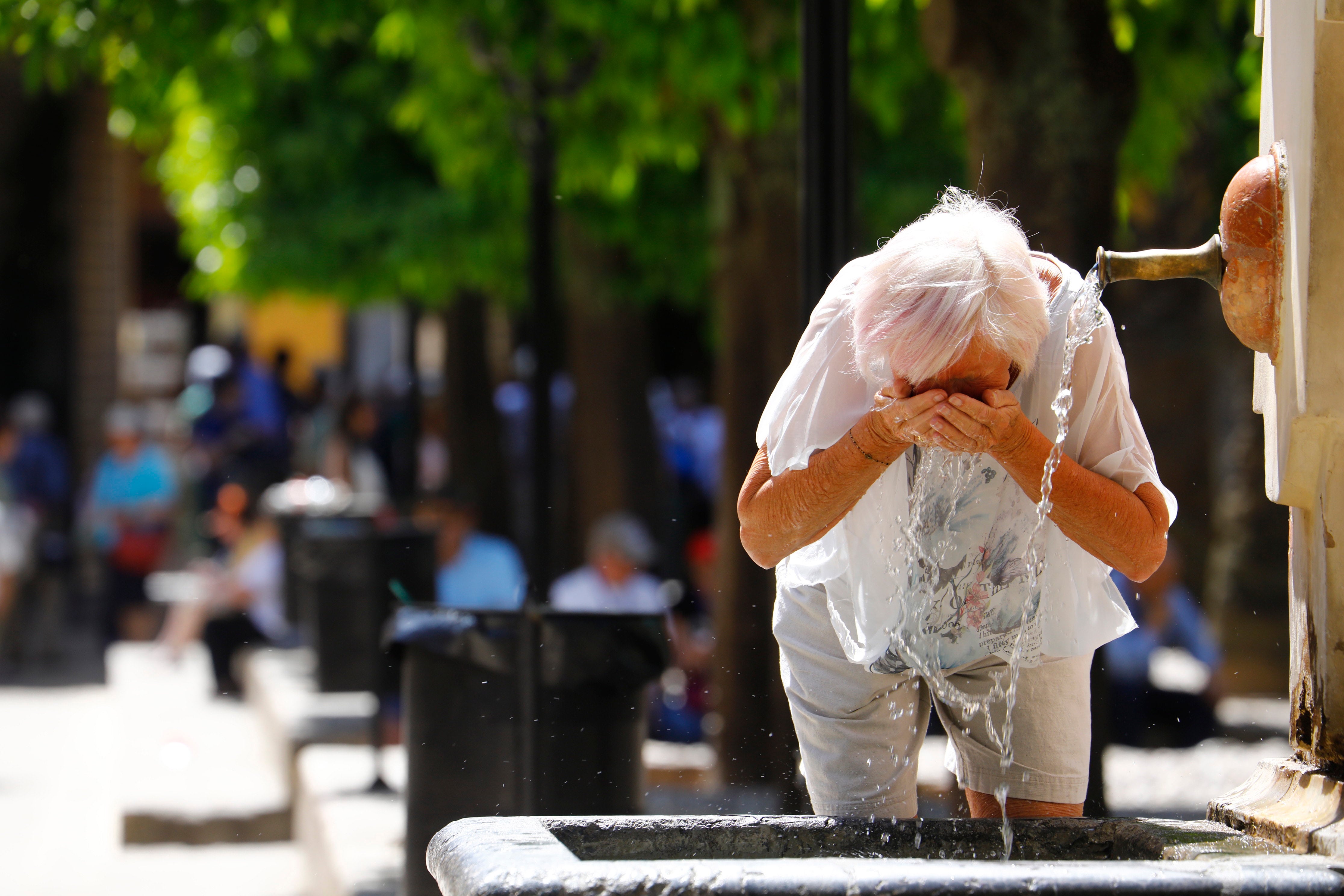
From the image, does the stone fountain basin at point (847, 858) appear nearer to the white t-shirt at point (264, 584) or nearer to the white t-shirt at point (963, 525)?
the white t-shirt at point (963, 525)

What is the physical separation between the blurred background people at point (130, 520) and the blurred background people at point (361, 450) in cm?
244

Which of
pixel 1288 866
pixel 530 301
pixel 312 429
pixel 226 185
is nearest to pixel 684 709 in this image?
pixel 530 301

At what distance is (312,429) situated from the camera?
16.1 meters

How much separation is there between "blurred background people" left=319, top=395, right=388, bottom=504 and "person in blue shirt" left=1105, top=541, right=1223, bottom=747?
7.82 m

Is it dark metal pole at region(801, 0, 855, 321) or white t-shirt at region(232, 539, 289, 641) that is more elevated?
dark metal pole at region(801, 0, 855, 321)

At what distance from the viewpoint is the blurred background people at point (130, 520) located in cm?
1095

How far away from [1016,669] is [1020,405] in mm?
431

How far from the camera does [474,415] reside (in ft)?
42.3

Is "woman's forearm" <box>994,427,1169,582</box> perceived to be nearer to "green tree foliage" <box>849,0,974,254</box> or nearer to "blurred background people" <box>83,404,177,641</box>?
"green tree foliage" <box>849,0,974,254</box>

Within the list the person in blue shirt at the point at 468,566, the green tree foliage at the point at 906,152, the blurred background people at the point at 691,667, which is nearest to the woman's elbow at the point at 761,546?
the blurred background people at the point at 691,667

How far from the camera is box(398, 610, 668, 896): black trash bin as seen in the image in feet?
12.5

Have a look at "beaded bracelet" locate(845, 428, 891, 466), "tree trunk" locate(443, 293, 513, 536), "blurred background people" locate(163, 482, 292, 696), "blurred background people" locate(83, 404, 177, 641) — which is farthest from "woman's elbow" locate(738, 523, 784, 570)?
"tree trunk" locate(443, 293, 513, 536)

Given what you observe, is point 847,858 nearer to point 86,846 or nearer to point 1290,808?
point 1290,808

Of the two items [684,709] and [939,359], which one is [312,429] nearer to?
Answer: [684,709]
